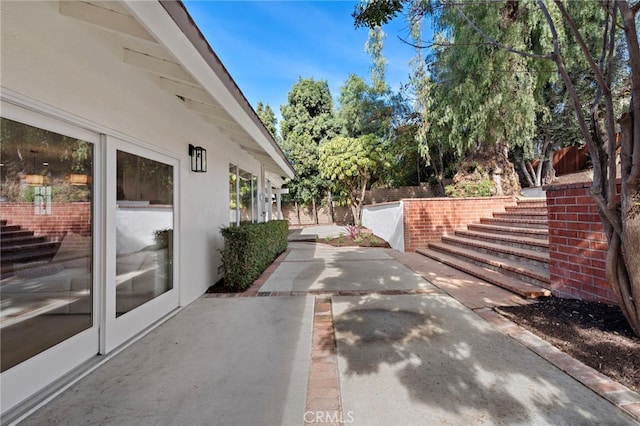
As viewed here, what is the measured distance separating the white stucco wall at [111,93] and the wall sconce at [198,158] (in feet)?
0.36

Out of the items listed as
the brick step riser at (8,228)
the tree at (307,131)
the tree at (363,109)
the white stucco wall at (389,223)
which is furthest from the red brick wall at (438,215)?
the tree at (307,131)

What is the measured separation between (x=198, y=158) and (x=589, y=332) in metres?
5.12

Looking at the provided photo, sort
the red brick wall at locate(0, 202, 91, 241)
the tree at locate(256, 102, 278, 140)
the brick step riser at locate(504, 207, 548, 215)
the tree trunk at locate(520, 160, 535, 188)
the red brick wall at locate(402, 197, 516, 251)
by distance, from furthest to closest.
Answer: the tree at locate(256, 102, 278, 140), the tree trunk at locate(520, 160, 535, 188), the red brick wall at locate(402, 197, 516, 251), the brick step riser at locate(504, 207, 548, 215), the red brick wall at locate(0, 202, 91, 241)

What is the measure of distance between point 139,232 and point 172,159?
108cm

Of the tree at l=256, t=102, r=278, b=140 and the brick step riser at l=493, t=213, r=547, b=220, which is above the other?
the tree at l=256, t=102, r=278, b=140

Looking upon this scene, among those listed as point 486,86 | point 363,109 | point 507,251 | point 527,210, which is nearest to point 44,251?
point 507,251

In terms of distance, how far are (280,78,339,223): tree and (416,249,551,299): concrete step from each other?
46.3 ft

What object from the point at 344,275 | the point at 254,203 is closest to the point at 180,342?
the point at 344,275

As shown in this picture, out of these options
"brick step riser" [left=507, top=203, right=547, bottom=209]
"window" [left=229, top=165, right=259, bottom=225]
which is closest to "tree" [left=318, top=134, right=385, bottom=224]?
"window" [left=229, top=165, right=259, bottom=225]

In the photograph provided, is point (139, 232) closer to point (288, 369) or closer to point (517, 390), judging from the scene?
point (288, 369)

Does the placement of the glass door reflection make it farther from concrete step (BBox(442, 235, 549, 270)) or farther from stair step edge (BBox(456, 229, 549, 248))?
stair step edge (BBox(456, 229, 549, 248))

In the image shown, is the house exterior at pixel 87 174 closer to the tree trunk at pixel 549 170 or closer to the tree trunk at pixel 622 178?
the tree trunk at pixel 622 178

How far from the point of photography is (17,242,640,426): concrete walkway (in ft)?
5.93

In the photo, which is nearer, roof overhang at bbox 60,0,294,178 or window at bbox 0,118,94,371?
roof overhang at bbox 60,0,294,178
